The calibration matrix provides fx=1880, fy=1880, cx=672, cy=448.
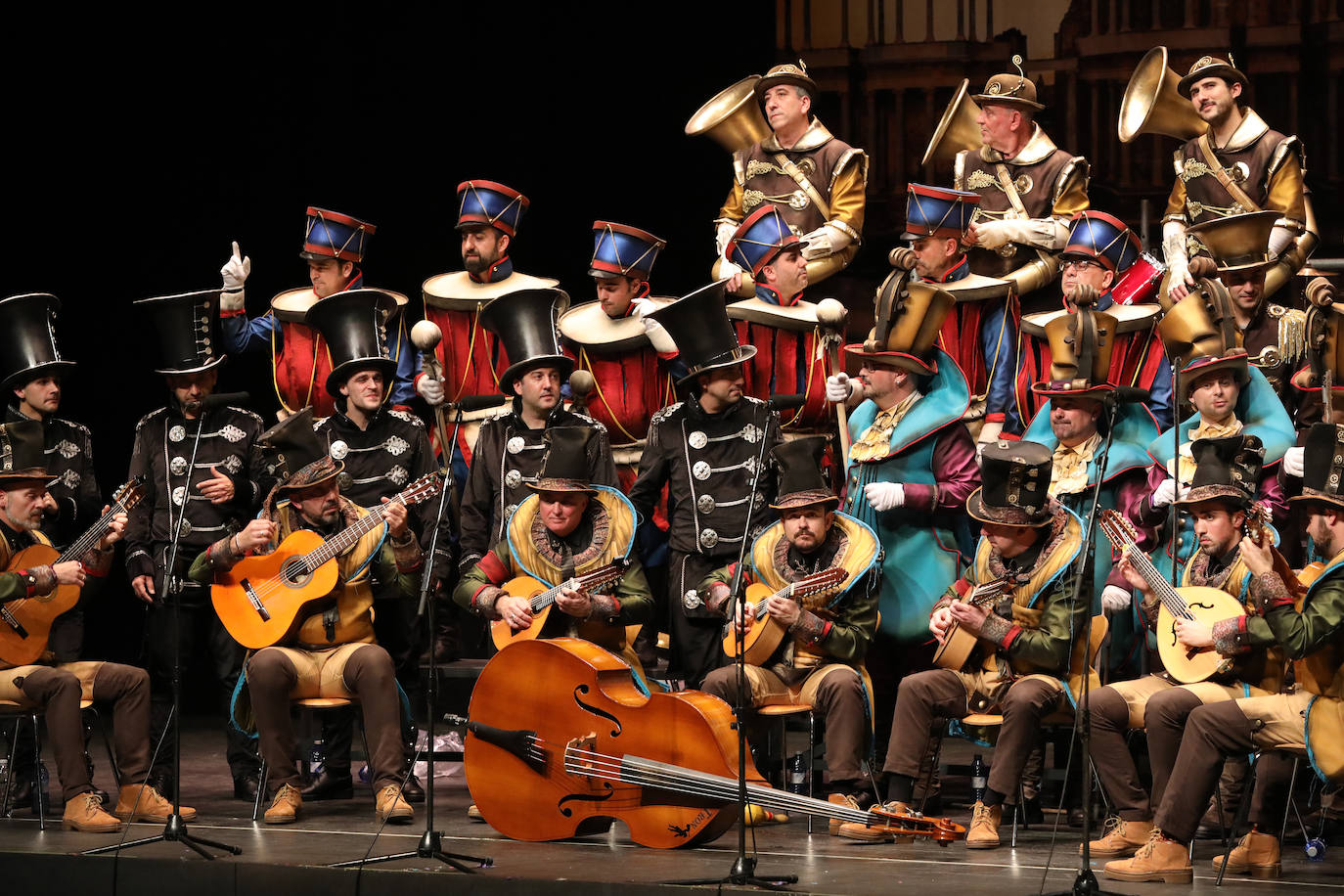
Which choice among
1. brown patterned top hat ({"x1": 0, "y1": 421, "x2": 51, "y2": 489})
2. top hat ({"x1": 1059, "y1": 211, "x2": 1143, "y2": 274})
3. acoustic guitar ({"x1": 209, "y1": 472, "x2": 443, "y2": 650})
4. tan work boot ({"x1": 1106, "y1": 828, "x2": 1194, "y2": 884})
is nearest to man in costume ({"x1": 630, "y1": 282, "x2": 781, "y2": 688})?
acoustic guitar ({"x1": 209, "y1": 472, "x2": 443, "y2": 650})

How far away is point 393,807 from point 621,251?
101 inches

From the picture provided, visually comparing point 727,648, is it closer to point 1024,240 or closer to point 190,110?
point 1024,240

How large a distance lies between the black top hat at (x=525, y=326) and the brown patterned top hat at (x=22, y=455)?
1.81 m

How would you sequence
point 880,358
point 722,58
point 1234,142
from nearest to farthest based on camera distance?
point 880,358
point 1234,142
point 722,58

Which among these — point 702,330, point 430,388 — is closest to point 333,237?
point 430,388

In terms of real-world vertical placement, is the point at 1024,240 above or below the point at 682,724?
above

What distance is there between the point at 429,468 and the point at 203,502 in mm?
902

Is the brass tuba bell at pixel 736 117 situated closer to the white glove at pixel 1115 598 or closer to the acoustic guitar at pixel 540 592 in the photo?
the acoustic guitar at pixel 540 592

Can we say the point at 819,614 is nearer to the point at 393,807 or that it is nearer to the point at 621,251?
the point at 393,807

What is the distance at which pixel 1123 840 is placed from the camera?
6.01 m

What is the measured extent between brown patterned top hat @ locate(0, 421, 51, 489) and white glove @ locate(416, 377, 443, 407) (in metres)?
1.53

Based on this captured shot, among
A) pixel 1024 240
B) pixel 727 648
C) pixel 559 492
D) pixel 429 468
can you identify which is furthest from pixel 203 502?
pixel 1024 240

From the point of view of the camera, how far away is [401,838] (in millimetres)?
6301

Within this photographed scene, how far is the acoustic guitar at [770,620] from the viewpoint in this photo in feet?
21.4
